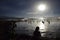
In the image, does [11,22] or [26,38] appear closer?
[11,22]

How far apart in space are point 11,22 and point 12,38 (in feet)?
2.78

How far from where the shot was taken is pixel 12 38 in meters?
6.96

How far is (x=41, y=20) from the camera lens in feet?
23.0

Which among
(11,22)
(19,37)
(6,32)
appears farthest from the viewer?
(19,37)

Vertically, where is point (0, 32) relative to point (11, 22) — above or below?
below

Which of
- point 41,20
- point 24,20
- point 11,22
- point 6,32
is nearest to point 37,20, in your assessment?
point 41,20

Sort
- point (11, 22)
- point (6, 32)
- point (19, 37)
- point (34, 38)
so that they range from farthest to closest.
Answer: point (19, 37) < point (34, 38) < point (6, 32) < point (11, 22)

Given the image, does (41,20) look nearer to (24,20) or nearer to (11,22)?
(24,20)

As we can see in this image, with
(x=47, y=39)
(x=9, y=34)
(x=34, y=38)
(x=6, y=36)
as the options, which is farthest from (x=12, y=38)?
(x=47, y=39)

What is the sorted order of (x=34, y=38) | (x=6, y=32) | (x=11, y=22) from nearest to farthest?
(x=11, y=22) < (x=6, y=32) < (x=34, y=38)

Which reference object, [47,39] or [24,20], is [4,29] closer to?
[24,20]

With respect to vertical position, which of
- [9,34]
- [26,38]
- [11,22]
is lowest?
[26,38]

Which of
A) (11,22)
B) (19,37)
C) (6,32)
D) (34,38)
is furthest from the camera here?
(19,37)

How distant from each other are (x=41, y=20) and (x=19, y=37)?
237cm
